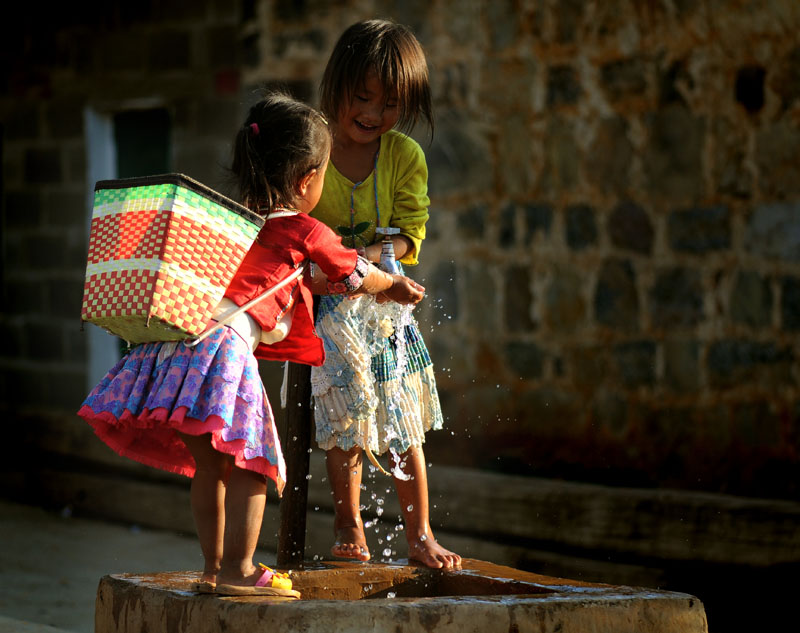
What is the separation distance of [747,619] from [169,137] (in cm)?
450

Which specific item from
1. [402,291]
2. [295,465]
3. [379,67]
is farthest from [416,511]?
[379,67]

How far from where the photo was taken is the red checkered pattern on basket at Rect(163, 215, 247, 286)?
2508 millimetres

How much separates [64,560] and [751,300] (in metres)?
3.09

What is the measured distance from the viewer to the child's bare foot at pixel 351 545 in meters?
3.27

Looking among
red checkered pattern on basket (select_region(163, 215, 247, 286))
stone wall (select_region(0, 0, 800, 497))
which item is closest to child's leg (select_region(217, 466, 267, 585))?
red checkered pattern on basket (select_region(163, 215, 247, 286))

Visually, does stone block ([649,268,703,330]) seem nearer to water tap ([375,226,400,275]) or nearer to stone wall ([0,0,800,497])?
stone wall ([0,0,800,497])

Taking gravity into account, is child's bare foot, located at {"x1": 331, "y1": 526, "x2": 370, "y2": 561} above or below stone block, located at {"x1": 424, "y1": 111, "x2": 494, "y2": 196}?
below

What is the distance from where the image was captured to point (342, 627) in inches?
95.7

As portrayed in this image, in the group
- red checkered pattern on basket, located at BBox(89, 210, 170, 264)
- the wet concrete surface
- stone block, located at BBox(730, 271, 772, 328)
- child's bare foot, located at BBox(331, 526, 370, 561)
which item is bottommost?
the wet concrete surface

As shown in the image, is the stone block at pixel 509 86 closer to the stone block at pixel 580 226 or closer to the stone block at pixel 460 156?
the stone block at pixel 460 156

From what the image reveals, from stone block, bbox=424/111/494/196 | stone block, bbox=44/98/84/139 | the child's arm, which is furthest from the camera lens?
stone block, bbox=44/98/84/139

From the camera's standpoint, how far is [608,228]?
17.0 ft

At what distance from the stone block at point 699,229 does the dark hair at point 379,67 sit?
→ 206 centimetres

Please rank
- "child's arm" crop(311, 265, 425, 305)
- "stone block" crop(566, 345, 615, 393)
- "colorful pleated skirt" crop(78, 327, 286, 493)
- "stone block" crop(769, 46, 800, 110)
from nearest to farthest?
"colorful pleated skirt" crop(78, 327, 286, 493) < "child's arm" crop(311, 265, 425, 305) < "stone block" crop(769, 46, 800, 110) < "stone block" crop(566, 345, 615, 393)
